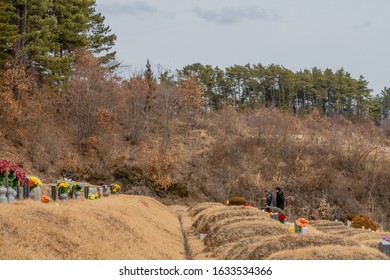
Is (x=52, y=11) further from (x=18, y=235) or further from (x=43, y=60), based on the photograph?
(x=18, y=235)

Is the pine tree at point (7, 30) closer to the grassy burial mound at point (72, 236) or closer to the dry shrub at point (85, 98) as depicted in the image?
the dry shrub at point (85, 98)

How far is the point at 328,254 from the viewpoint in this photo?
10297 millimetres

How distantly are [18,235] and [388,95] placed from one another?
110503mm

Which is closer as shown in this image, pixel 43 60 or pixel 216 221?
pixel 216 221

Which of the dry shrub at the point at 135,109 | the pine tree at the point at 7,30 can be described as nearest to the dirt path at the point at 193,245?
the pine tree at the point at 7,30

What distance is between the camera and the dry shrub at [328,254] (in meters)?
10.2

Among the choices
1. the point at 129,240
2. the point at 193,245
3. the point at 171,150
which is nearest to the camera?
the point at 129,240

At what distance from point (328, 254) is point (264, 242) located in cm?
245

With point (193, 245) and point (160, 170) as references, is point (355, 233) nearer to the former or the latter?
point (193, 245)

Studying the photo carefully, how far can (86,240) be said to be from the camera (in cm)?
1170

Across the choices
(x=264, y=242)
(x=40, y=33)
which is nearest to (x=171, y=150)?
(x=40, y=33)

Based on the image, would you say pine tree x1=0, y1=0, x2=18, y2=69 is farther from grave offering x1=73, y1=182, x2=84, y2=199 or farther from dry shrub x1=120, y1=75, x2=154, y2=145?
grave offering x1=73, y1=182, x2=84, y2=199

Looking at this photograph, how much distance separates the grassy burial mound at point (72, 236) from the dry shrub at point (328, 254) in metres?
4.10
